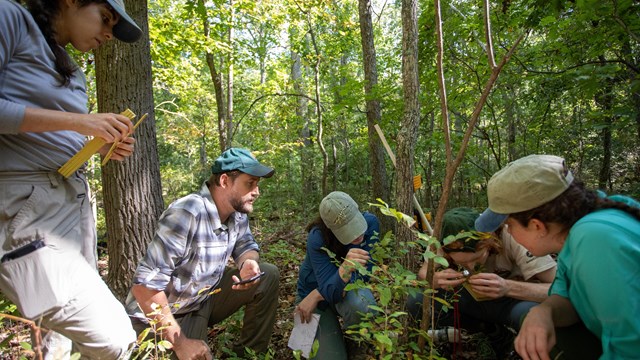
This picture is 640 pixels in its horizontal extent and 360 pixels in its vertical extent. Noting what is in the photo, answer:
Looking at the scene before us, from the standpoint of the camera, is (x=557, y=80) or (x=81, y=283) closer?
(x=81, y=283)

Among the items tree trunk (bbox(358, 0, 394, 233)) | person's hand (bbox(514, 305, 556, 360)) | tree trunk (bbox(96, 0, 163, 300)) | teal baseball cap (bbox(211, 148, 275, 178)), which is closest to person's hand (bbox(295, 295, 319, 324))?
teal baseball cap (bbox(211, 148, 275, 178))

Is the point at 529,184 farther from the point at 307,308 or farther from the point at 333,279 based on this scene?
the point at 307,308

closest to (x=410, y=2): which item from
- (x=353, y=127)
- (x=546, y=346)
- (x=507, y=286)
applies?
(x=507, y=286)

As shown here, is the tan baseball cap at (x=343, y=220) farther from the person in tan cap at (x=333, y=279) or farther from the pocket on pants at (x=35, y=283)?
the pocket on pants at (x=35, y=283)

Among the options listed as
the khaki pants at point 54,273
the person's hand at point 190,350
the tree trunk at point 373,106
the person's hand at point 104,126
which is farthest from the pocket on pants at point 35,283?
the tree trunk at point 373,106

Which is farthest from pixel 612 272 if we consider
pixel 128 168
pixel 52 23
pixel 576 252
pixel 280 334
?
pixel 128 168

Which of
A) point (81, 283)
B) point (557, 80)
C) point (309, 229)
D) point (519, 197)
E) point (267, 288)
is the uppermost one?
point (557, 80)

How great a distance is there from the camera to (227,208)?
274 cm

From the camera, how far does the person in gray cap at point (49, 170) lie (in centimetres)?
150

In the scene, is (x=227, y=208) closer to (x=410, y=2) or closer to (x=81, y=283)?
(x=81, y=283)

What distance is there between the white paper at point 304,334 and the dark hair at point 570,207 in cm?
170

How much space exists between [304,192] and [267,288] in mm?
7729

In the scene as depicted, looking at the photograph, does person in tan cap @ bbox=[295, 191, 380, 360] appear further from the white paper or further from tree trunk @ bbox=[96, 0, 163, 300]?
tree trunk @ bbox=[96, 0, 163, 300]

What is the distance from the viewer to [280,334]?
11.6ft
